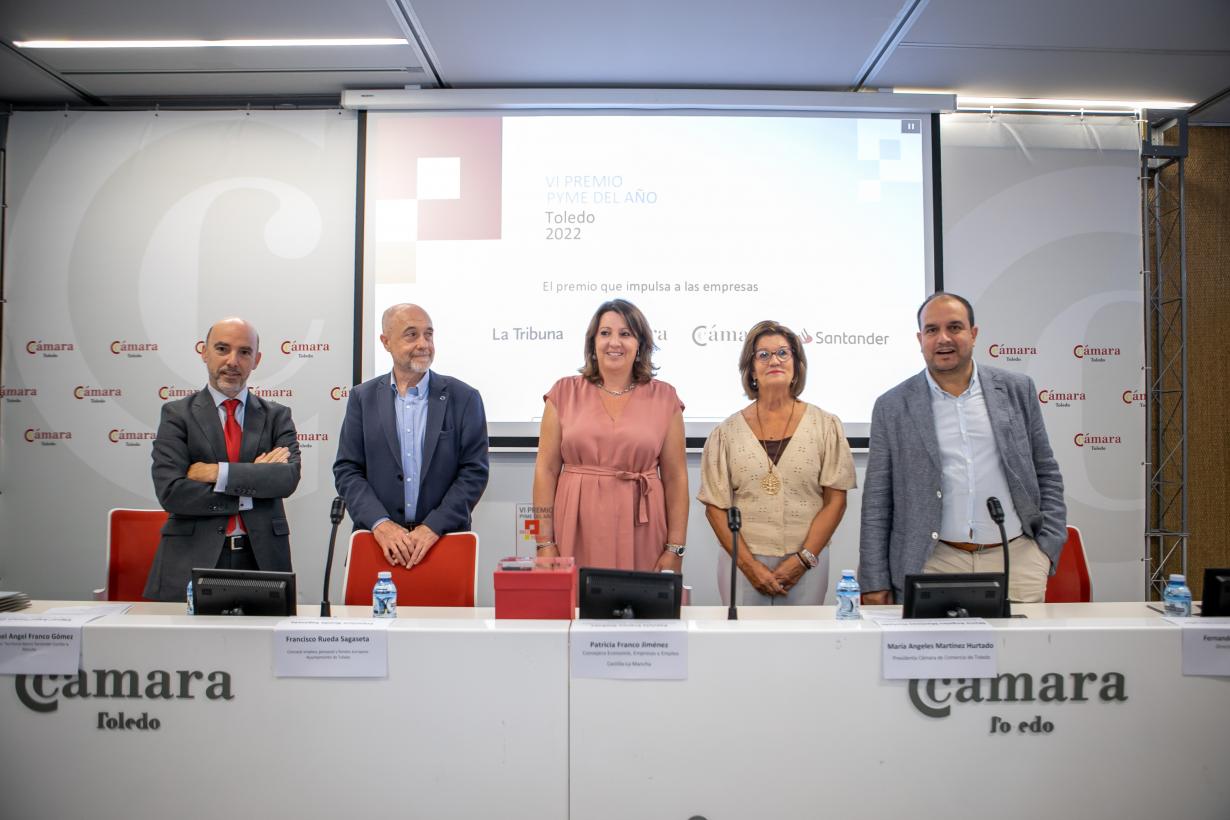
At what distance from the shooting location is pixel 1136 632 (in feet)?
4.82

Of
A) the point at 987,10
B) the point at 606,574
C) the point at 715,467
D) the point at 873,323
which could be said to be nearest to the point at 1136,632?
the point at 606,574

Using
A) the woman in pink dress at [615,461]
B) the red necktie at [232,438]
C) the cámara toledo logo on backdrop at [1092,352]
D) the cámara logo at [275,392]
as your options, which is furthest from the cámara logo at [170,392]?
the cámara toledo logo on backdrop at [1092,352]

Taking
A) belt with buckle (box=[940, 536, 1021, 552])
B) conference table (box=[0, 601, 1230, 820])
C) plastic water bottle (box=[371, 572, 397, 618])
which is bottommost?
conference table (box=[0, 601, 1230, 820])

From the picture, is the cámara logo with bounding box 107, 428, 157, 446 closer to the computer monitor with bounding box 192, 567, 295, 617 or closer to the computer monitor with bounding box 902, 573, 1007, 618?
the computer monitor with bounding box 192, 567, 295, 617

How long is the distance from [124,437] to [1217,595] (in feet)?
15.4

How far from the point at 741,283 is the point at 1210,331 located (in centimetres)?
285

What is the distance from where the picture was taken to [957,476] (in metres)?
2.35

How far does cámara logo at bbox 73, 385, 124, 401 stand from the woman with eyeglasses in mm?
3346

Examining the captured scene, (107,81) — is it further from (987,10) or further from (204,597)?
(987,10)

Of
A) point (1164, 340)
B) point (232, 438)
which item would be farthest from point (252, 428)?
point (1164, 340)

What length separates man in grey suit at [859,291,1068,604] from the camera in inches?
90.4

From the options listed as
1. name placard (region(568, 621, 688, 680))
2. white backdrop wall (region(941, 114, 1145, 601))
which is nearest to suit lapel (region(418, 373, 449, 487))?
name placard (region(568, 621, 688, 680))

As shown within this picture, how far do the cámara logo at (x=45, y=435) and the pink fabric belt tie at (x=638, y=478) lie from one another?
315cm

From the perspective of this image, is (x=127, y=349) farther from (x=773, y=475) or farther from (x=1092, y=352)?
(x=1092, y=352)
